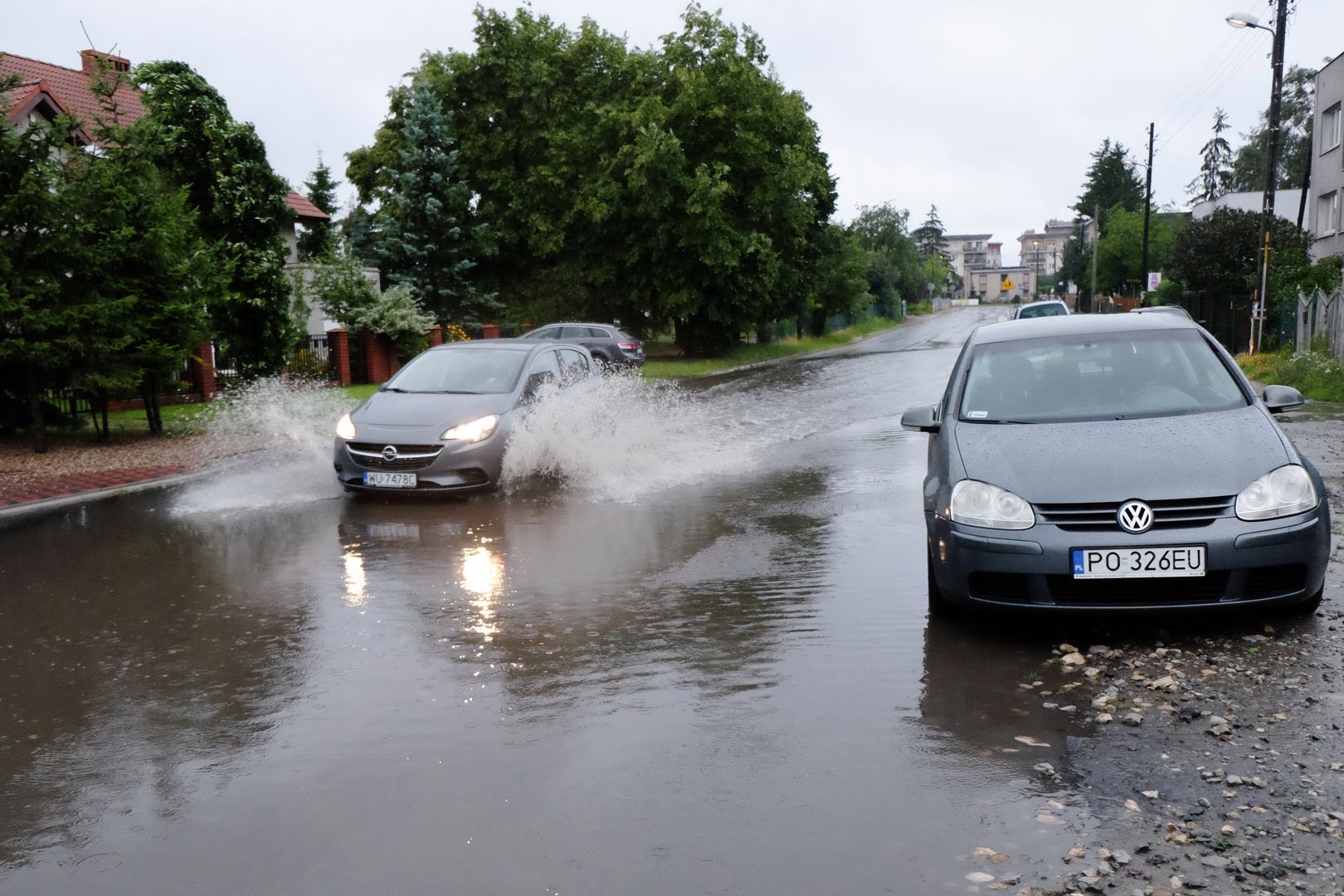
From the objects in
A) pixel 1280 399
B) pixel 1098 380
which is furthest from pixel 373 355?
pixel 1280 399

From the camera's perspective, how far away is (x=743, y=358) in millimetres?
43844

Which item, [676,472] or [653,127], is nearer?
[676,472]

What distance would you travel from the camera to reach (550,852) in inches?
146

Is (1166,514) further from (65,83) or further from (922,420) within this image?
(65,83)

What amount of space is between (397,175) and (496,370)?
30407mm

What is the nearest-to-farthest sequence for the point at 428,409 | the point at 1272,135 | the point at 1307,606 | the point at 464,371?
the point at 1307,606
the point at 428,409
the point at 464,371
the point at 1272,135

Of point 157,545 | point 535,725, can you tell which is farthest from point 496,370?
point 535,725

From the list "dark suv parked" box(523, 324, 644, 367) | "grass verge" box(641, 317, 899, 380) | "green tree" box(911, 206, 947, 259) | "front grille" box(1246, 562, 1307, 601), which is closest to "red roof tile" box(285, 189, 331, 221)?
"grass verge" box(641, 317, 899, 380)

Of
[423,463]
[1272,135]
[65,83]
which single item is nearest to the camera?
[423,463]

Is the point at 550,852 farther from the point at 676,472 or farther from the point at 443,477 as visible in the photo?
the point at 676,472

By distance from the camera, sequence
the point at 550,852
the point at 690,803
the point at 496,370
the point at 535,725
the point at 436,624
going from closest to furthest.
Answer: the point at 550,852, the point at 690,803, the point at 535,725, the point at 436,624, the point at 496,370

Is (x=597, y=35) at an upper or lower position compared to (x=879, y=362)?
upper

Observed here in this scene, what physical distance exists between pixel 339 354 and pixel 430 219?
44.7 ft

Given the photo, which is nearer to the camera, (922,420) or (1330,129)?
(922,420)
